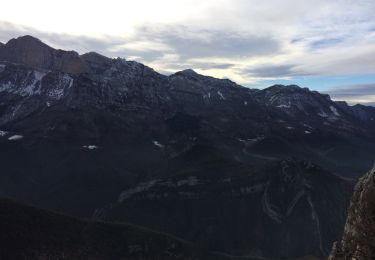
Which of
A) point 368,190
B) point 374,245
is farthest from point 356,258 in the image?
point 368,190

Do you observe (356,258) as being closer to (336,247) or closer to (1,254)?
(336,247)

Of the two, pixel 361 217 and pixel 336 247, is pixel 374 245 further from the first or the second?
pixel 336 247

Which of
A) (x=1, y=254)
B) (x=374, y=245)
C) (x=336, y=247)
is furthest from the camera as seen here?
(x=1, y=254)

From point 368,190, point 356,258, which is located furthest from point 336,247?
point 368,190

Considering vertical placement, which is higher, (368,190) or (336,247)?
(368,190)

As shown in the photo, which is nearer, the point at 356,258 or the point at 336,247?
the point at 356,258

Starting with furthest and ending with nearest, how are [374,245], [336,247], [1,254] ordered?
[1,254], [336,247], [374,245]

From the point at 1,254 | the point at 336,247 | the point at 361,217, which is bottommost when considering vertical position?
the point at 1,254
